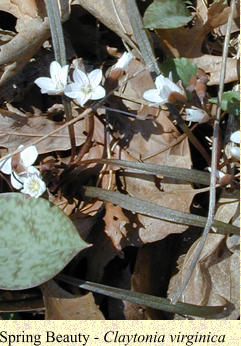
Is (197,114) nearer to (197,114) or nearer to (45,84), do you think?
(197,114)

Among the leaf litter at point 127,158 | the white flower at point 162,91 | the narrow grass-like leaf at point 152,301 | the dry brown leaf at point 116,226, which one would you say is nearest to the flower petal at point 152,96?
the white flower at point 162,91

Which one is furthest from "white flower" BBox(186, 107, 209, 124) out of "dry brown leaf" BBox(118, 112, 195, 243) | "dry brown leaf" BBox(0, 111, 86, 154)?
"dry brown leaf" BBox(0, 111, 86, 154)

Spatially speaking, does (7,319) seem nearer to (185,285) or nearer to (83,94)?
(185,285)

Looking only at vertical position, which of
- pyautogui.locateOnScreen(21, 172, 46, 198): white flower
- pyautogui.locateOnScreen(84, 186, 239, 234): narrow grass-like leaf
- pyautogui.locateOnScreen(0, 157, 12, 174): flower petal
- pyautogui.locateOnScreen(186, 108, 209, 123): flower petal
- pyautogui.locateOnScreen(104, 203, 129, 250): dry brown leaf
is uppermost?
pyautogui.locateOnScreen(186, 108, 209, 123): flower petal

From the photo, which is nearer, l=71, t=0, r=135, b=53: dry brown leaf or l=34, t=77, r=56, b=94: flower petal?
l=34, t=77, r=56, b=94: flower petal

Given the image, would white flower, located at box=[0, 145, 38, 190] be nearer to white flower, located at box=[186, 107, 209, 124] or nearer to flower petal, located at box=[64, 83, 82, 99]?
flower petal, located at box=[64, 83, 82, 99]

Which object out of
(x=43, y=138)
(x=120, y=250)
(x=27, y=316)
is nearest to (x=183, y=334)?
(x=120, y=250)

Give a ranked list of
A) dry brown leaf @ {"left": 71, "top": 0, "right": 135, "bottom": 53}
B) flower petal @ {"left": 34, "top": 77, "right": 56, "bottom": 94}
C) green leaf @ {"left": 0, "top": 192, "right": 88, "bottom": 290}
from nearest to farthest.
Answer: green leaf @ {"left": 0, "top": 192, "right": 88, "bottom": 290} → flower petal @ {"left": 34, "top": 77, "right": 56, "bottom": 94} → dry brown leaf @ {"left": 71, "top": 0, "right": 135, "bottom": 53}
